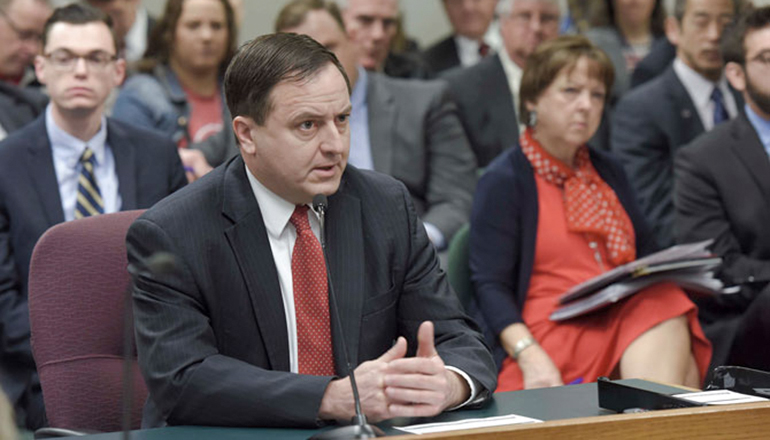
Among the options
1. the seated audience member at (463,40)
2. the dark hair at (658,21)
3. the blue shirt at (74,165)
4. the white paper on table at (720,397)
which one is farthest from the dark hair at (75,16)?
the dark hair at (658,21)

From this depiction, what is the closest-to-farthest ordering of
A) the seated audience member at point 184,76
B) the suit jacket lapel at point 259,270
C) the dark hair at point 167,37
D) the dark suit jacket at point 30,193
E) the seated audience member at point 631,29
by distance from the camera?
the suit jacket lapel at point 259,270 → the dark suit jacket at point 30,193 → the seated audience member at point 184,76 → the dark hair at point 167,37 → the seated audience member at point 631,29

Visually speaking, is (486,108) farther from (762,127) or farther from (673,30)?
(762,127)

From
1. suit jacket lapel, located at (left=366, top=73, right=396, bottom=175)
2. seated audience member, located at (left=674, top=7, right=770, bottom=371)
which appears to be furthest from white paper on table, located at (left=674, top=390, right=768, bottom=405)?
suit jacket lapel, located at (left=366, top=73, right=396, bottom=175)

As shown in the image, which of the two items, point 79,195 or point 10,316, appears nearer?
point 10,316

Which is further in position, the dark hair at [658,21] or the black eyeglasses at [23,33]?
the dark hair at [658,21]

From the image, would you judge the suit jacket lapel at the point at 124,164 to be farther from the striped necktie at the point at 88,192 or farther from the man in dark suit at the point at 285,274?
the man in dark suit at the point at 285,274

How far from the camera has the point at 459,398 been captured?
6.44ft

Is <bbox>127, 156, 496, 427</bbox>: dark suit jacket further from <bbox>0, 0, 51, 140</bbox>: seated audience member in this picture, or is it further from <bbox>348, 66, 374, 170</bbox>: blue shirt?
<bbox>0, 0, 51, 140</bbox>: seated audience member

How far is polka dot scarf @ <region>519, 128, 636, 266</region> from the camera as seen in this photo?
3.43m

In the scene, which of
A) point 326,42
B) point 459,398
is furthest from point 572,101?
point 459,398

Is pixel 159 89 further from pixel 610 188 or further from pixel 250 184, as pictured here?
pixel 250 184

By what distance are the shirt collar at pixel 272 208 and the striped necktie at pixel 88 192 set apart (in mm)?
1307

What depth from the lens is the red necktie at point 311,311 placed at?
6.97 feet

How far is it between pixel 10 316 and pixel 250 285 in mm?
1259
